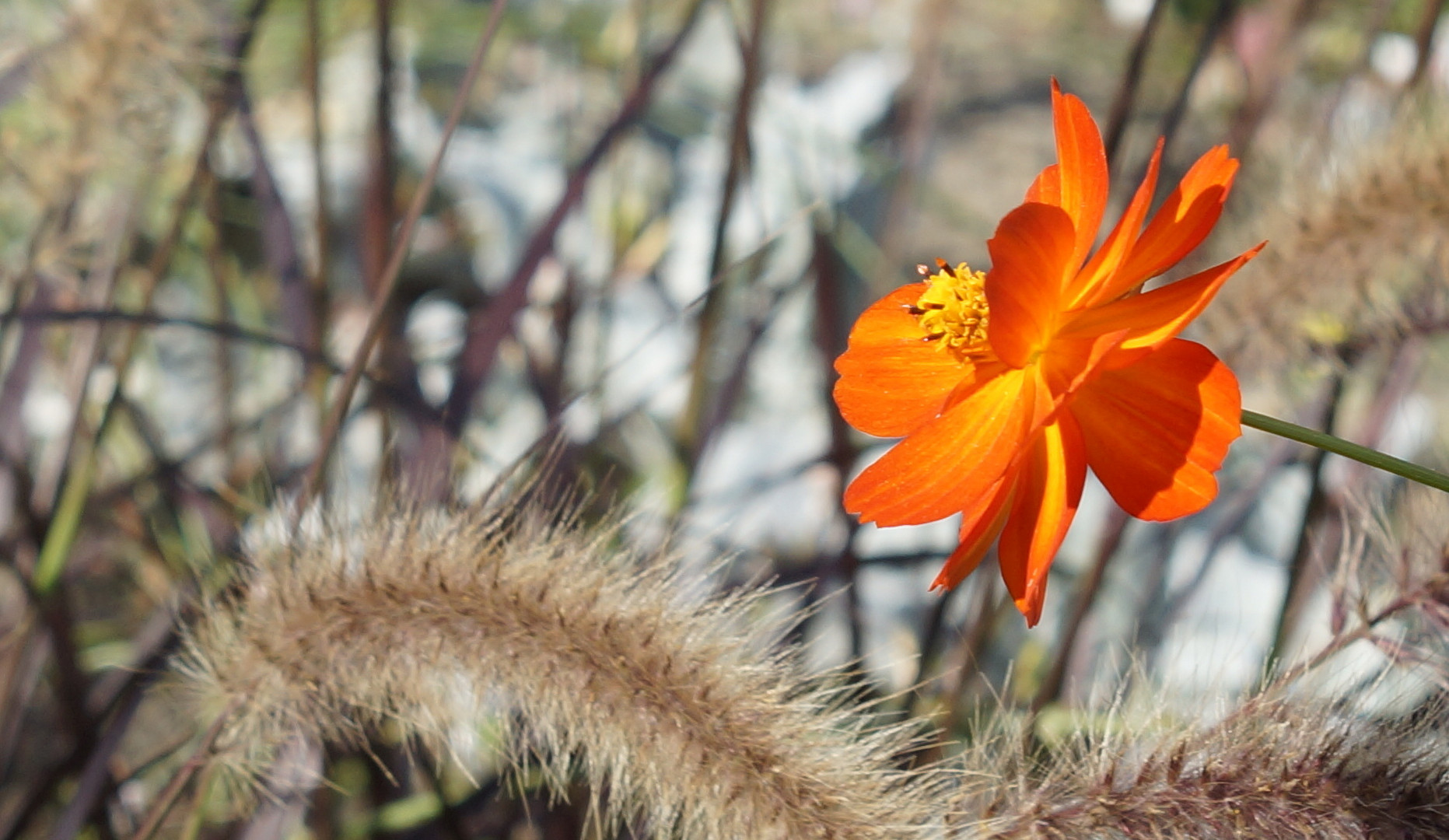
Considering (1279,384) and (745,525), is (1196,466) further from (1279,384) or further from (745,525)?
(745,525)

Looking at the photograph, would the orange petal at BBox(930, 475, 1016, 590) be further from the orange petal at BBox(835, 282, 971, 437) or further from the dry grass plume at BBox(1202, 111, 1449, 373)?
the dry grass plume at BBox(1202, 111, 1449, 373)

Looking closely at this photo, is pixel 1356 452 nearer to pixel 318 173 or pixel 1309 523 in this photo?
pixel 1309 523

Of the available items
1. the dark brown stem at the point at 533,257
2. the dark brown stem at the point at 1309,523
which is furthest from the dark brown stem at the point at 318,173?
the dark brown stem at the point at 1309,523

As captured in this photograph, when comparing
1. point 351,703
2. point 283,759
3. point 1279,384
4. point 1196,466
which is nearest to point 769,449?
point 1279,384

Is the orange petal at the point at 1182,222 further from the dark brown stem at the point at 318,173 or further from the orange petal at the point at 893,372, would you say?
the dark brown stem at the point at 318,173

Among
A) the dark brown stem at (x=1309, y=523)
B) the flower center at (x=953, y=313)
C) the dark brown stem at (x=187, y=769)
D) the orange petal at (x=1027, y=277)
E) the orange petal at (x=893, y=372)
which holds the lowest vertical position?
the dark brown stem at (x=187, y=769)
